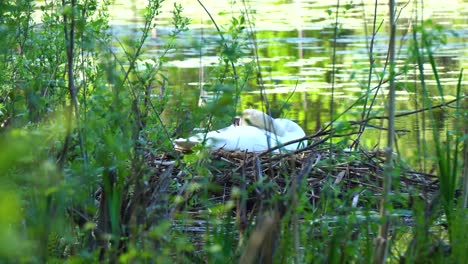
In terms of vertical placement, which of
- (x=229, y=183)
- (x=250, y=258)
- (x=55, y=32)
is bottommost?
(x=229, y=183)

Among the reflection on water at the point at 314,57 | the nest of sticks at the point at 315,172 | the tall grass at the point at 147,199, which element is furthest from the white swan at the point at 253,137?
the tall grass at the point at 147,199

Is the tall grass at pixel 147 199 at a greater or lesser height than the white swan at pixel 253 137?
greater

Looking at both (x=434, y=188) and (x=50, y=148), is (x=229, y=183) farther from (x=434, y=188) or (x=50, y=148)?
(x=50, y=148)

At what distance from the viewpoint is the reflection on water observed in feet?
18.7

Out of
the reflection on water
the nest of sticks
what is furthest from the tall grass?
the nest of sticks

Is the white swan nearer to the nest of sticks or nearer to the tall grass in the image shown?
the nest of sticks

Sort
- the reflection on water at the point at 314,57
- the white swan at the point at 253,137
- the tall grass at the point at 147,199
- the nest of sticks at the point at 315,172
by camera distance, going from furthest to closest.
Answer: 1. the reflection on water at the point at 314,57
2. the white swan at the point at 253,137
3. the nest of sticks at the point at 315,172
4. the tall grass at the point at 147,199


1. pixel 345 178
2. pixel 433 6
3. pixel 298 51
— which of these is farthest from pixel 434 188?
pixel 433 6

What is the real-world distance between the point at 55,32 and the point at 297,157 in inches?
54.1

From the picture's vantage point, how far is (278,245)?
7.69ft

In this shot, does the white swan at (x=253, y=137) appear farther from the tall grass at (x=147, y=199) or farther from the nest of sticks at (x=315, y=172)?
the tall grass at (x=147, y=199)

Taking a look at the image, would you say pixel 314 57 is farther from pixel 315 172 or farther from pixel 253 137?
pixel 315 172

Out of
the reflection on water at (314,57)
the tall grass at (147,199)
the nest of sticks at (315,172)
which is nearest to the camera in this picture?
the tall grass at (147,199)

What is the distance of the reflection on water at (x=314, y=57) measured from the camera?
5.70 meters
